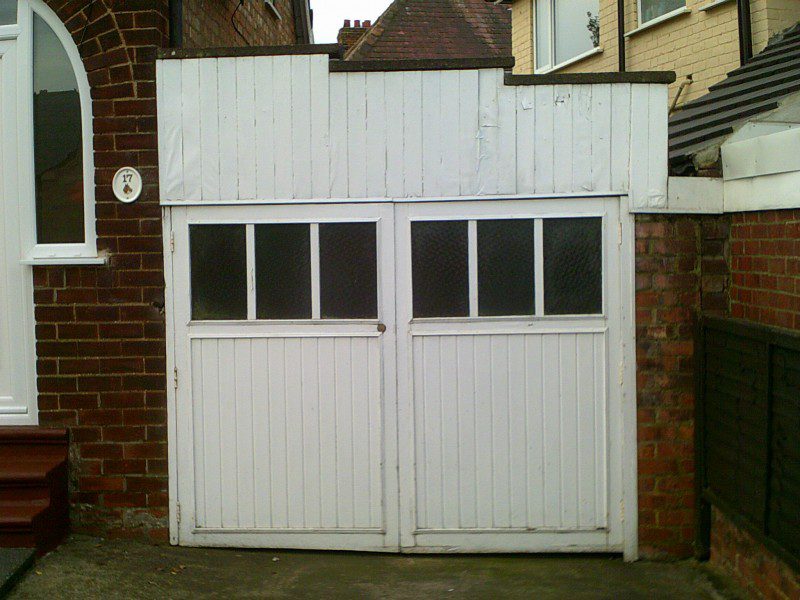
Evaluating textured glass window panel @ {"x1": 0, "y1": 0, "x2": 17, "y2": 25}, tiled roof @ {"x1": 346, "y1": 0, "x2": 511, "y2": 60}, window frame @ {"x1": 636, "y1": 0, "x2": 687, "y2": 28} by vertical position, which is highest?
tiled roof @ {"x1": 346, "y1": 0, "x2": 511, "y2": 60}

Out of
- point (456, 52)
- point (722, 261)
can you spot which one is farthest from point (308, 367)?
point (456, 52)

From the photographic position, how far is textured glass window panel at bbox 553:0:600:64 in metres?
13.0

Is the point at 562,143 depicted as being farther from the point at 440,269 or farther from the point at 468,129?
the point at 440,269

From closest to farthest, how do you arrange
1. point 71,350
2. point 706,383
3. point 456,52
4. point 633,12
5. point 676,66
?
point 706,383 < point 71,350 < point 676,66 < point 633,12 < point 456,52

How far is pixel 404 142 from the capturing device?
5641mm

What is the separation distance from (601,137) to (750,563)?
2444 millimetres

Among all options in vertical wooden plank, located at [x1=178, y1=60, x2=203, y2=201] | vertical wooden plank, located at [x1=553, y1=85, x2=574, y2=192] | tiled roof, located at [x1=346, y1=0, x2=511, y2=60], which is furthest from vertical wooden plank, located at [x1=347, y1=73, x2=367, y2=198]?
tiled roof, located at [x1=346, y1=0, x2=511, y2=60]

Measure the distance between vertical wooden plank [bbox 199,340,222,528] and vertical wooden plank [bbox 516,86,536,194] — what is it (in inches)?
80.6

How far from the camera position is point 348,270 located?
5727 mm

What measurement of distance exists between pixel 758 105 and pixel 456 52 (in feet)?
53.6

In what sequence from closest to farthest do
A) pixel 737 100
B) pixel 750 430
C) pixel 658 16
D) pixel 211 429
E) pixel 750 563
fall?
pixel 750 430 < pixel 750 563 < pixel 211 429 < pixel 737 100 < pixel 658 16

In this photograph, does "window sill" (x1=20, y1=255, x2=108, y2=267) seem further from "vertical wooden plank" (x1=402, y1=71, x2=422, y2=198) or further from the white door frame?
"vertical wooden plank" (x1=402, y1=71, x2=422, y2=198)

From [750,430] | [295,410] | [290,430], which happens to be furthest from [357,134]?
[750,430]

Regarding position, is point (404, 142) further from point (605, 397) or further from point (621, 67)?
point (621, 67)
